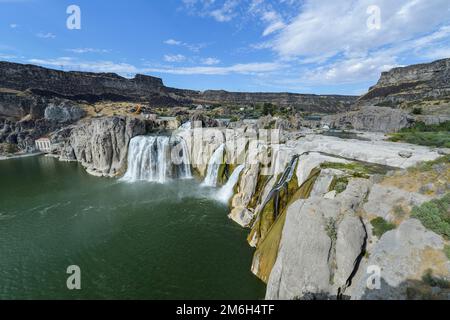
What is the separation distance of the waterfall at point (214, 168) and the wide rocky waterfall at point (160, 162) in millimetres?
5690

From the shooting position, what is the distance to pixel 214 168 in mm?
37906

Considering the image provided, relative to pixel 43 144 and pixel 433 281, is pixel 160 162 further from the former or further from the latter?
pixel 43 144

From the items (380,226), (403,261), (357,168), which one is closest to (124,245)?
(380,226)

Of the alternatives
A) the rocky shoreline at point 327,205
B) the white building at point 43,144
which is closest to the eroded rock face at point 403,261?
the rocky shoreline at point 327,205

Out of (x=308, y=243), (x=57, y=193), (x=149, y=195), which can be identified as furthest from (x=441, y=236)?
(x=57, y=193)

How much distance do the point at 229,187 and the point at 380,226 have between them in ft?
71.3

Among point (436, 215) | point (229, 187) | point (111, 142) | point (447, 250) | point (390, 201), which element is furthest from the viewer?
point (111, 142)

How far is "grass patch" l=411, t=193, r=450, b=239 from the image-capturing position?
1096cm

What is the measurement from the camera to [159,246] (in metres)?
21.3

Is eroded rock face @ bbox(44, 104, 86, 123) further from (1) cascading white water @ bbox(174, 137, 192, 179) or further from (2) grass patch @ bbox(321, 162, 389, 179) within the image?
(2) grass patch @ bbox(321, 162, 389, 179)

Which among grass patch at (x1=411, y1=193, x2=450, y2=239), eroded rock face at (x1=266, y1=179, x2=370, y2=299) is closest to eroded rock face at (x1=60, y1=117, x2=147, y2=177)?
eroded rock face at (x1=266, y1=179, x2=370, y2=299)

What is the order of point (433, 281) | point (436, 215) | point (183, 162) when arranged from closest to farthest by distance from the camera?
point (433, 281)
point (436, 215)
point (183, 162)

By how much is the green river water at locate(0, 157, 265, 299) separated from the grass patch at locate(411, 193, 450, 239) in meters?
10.4

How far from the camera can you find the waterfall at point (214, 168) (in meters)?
37.5
